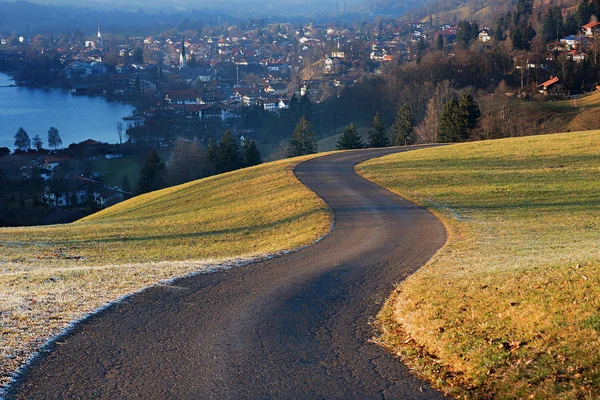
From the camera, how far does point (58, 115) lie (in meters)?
116

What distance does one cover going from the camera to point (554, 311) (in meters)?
7.54

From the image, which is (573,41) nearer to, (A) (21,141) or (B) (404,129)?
(B) (404,129)

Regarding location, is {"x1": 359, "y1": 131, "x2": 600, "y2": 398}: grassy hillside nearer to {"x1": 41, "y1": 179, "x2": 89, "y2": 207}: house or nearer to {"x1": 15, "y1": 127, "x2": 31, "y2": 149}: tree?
{"x1": 41, "y1": 179, "x2": 89, "y2": 207}: house

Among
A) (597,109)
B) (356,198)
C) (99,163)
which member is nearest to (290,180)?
(356,198)

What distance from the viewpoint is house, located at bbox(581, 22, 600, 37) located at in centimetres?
10050

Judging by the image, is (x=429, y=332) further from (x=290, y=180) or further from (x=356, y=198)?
(x=290, y=180)

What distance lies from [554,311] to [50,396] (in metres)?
5.82

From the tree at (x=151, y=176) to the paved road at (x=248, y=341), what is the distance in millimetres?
38724

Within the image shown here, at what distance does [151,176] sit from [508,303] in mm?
45174

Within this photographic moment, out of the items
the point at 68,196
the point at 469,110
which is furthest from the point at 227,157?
the point at 469,110

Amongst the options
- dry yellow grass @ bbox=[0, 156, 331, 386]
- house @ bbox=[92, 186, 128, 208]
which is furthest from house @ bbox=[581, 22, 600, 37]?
dry yellow grass @ bbox=[0, 156, 331, 386]

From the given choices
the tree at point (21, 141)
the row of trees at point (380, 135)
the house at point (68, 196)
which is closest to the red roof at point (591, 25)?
the row of trees at point (380, 135)

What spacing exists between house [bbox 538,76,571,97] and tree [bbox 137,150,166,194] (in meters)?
47.8

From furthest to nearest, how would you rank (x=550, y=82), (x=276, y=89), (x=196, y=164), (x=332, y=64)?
(x=332, y=64)
(x=276, y=89)
(x=550, y=82)
(x=196, y=164)
